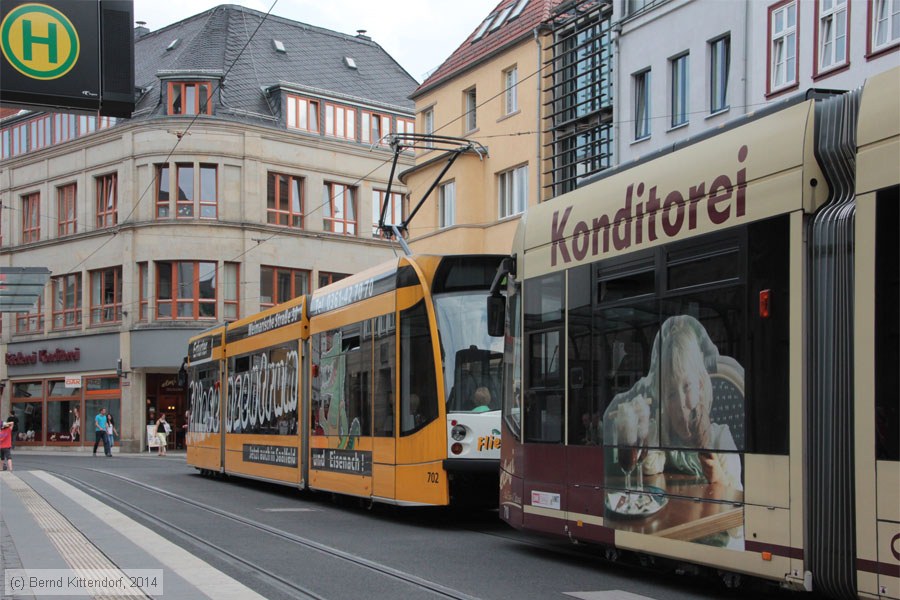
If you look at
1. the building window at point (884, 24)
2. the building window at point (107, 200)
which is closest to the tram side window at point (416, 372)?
the building window at point (884, 24)

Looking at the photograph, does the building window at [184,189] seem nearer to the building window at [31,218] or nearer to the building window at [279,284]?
the building window at [279,284]

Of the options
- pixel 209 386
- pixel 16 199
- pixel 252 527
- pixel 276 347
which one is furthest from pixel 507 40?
pixel 16 199

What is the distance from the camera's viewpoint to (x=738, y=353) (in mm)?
7828

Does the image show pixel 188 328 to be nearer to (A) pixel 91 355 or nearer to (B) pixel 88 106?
(A) pixel 91 355

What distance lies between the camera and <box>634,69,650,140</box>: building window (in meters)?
28.2

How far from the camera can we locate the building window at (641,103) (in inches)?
1111

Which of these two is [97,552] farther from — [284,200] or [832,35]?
[284,200]

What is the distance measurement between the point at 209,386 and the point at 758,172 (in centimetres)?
1911

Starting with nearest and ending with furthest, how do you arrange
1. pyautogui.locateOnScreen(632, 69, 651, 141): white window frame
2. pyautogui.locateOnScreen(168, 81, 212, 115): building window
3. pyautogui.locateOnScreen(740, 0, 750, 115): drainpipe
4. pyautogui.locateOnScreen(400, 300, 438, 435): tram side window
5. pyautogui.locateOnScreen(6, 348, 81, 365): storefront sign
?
pyautogui.locateOnScreen(400, 300, 438, 435): tram side window < pyautogui.locateOnScreen(740, 0, 750, 115): drainpipe < pyautogui.locateOnScreen(632, 69, 651, 141): white window frame < pyautogui.locateOnScreen(168, 81, 212, 115): building window < pyautogui.locateOnScreen(6, 348, 81, 365): storefront sign

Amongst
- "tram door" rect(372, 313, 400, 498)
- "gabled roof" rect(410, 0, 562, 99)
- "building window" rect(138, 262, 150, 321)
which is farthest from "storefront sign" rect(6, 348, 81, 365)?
"tram door" rect(372, 313, 400, 498)

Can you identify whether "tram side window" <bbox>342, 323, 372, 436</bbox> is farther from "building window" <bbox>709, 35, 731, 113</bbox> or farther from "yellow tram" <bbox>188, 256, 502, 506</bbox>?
"building window" <bbox>709, 35, 731, 113</bbox>

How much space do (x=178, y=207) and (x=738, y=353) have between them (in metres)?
43.4

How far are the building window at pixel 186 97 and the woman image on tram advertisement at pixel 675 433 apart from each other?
41603mm

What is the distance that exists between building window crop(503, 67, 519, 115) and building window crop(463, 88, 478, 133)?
186 cm
